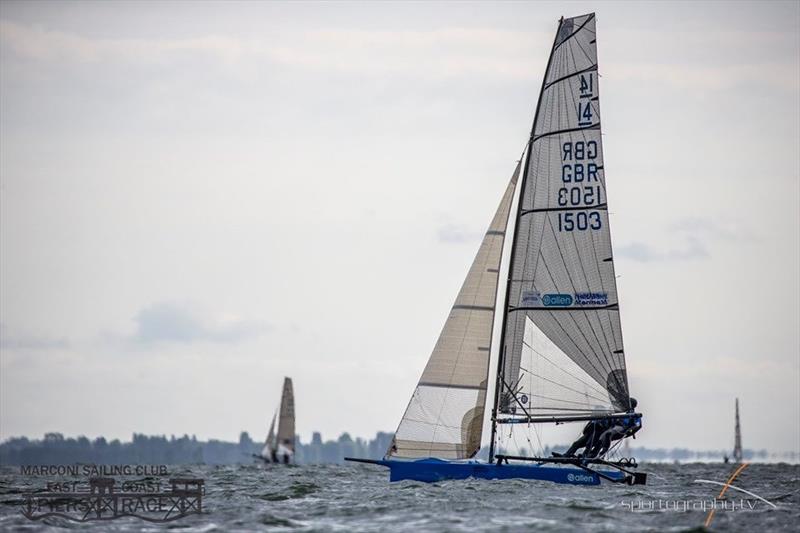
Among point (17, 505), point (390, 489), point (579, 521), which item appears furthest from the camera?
point (390, 489)

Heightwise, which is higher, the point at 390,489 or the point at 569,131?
the point at 569,131

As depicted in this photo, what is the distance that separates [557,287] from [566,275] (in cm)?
56

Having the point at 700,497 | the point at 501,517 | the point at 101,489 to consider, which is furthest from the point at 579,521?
the point at 101,489

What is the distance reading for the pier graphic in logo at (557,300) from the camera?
4744cm

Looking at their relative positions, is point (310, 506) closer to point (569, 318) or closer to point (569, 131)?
point (569, 318)

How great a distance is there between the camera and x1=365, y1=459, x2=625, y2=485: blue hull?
147 feet

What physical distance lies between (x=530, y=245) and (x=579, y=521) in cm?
1569

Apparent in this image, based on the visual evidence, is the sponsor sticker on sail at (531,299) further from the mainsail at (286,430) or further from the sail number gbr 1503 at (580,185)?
the mainsail at (286,430)

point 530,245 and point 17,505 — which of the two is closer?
point 17,505

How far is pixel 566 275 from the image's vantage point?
47.5 meters

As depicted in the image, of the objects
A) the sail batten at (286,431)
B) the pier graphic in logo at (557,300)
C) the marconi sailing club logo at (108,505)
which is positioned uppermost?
the pier graphic in logo at (557,300)

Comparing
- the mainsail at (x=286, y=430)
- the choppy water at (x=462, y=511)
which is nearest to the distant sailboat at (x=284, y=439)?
the mainsail at (x=286, y=430)

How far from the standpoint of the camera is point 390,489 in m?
45.0

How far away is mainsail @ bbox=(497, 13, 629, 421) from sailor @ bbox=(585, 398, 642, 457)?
42 cm
